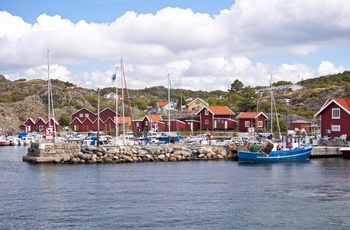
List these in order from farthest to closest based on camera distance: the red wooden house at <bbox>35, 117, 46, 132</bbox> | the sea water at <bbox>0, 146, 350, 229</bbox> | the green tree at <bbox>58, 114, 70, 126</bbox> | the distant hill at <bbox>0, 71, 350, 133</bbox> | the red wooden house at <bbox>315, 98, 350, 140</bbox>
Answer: the green tree at <bbox>58, 114, 70, 126</bbox> → the distant hill at <bbox>0, 71, 350, 133</bbox> → the red wooden house at <bbox>35, 117, 46, 132</bbox> → the red wooden house at <bbox>315, 98, 350, 140</bbox> → the sea water at <bbox>0, 146, 350, 229</bbox>

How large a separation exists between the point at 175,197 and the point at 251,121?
51.1 meters

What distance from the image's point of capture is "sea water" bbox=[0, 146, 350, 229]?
23391 millimetres

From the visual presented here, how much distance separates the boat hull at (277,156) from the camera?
157ft

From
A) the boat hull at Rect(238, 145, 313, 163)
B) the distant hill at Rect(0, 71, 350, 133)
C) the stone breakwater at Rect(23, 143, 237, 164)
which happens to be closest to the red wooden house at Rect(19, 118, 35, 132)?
the distant hill at Rect(0, 71, 350, 133)

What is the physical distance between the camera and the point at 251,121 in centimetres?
7906

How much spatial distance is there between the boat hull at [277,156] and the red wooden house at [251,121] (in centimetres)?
2842

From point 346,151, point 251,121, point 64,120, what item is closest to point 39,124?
point 64,120

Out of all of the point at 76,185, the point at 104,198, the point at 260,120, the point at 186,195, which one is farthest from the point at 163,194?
the point at 260,120

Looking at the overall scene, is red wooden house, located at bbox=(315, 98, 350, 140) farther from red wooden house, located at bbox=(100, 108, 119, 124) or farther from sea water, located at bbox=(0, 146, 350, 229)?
red wooden house, located at bbox=(100, 108, 119, 124)

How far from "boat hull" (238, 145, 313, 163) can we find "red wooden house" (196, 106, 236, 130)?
1316 inches

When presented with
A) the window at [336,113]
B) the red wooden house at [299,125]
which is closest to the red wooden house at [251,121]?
the red wooden house at [299,125]

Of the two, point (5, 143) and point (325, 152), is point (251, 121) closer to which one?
point (325, 152)

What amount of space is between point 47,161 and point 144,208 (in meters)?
23.9

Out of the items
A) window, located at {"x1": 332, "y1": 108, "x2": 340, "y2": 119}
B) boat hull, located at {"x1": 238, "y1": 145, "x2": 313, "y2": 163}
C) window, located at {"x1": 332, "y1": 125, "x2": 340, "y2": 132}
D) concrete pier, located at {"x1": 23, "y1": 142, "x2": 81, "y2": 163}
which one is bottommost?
boat hull, located at {"x1": 238, "y1": 145, "x2": 313, "y2": 163}
